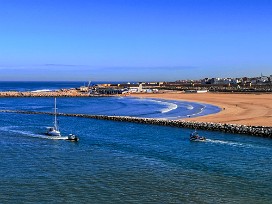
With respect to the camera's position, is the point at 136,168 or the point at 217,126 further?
the point at 217,126

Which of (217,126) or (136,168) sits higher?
(217,126)

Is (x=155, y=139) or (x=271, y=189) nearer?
(x=271, y=189)

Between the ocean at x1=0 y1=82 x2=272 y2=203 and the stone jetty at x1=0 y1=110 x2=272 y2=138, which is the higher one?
the stone jetty at x1=0 y1=110 x2=272 y2=138

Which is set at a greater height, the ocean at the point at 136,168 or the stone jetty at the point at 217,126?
the stone jetty at the point at 217,126

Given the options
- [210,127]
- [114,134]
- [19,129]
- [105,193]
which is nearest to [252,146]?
[210,127]

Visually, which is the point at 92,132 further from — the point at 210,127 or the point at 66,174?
the point at 66,174

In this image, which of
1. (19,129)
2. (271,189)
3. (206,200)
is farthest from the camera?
(19,129)

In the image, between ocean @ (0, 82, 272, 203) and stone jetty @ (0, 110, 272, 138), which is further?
stone jetty @ (0, 110, 272, 138)

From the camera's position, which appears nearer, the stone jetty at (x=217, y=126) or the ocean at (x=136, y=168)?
the ocean at (x=136, y=168)
